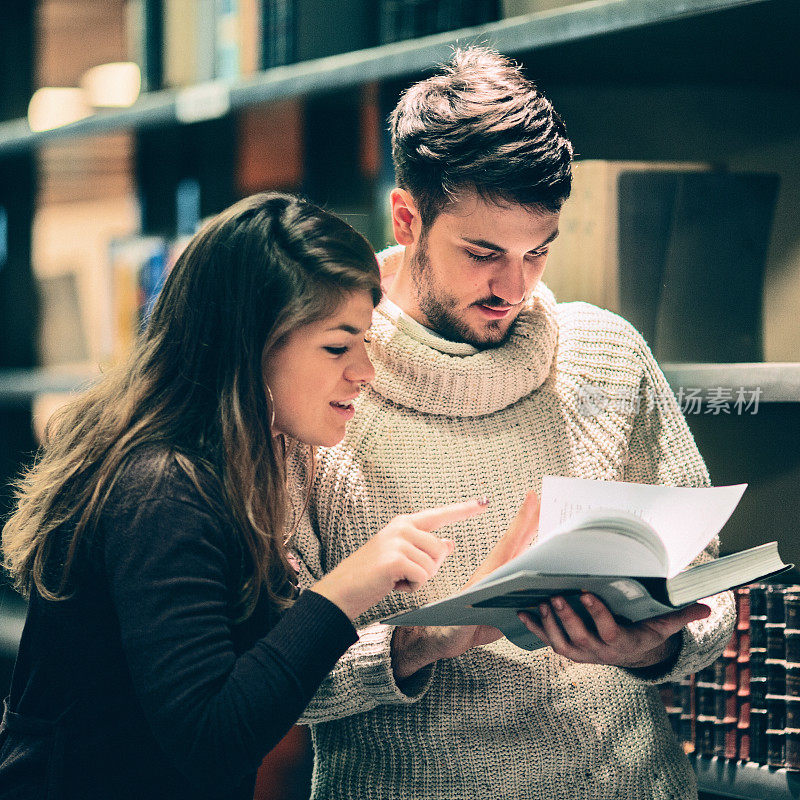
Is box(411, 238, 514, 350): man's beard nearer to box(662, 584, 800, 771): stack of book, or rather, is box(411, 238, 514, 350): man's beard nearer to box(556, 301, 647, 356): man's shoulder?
box(556, 301, 647, 356): man's shoulder

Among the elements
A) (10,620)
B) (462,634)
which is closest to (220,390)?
(462,634)

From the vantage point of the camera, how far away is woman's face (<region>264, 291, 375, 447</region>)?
0.97 m

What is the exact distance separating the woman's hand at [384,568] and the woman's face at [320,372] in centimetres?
15

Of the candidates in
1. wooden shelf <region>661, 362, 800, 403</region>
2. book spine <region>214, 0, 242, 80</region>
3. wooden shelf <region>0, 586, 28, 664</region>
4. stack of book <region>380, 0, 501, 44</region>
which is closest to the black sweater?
wooden shelf <region>661, 362, 800, 403</region>

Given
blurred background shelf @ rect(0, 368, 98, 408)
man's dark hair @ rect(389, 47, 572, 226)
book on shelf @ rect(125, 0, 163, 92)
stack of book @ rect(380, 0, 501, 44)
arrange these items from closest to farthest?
man's dark hair @ rect(389, 47, 572, 226)
stack of book @ rect(380, 0, 501, 44)
book on shelf @ rect(125, 0, 163, 92)
blurred background shelf @ rect(0, 368, 98, 408)

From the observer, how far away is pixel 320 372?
38.4 inches

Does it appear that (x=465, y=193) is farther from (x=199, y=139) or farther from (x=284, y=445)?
(x=199, y=139)

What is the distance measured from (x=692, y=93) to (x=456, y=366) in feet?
1.85

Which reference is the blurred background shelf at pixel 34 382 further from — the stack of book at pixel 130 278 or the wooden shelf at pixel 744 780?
the wooden shelf at pixel 744 780

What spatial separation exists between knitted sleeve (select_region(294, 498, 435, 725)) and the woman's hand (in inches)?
5.7

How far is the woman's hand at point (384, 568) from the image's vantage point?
87cm

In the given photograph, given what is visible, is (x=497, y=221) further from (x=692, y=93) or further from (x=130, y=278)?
(x=130, y=278)

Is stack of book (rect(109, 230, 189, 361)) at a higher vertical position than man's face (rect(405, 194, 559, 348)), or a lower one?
lower

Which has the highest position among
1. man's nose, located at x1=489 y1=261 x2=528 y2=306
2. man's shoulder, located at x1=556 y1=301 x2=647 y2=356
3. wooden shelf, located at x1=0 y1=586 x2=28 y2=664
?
man's nose, located at x1=489 y1=261 x2=528 y2=306
